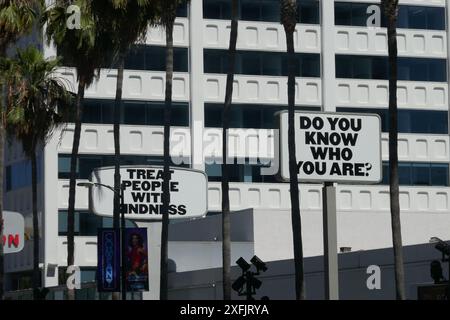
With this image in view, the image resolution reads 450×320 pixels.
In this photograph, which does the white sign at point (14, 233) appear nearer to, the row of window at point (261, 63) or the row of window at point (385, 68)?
the row of window at point (261, 63)

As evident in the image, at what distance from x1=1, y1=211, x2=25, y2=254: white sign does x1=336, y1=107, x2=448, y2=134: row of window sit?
68.2 feet

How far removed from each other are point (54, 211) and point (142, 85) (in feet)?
30.3

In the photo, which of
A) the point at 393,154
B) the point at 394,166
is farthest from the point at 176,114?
the point at 394,166

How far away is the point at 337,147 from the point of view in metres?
34.8

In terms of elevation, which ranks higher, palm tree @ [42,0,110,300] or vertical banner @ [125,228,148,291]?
palm tree @ [42,0,110,300]

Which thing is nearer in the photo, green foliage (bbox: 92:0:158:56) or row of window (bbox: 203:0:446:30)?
green foliage (bbox: 92:0:158:56)

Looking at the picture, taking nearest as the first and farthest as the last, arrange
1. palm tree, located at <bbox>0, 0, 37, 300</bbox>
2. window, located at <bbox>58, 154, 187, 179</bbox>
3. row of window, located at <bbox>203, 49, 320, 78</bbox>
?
palm tree, located at <bbox>0, 0, 37, 300</bbox>
window, located at <bbox>58, 154, 187, 179</bbox>
row of window, located at <bbox>203, 49, 320, 78</bbox>

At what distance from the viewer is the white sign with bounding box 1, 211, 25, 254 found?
233 ft

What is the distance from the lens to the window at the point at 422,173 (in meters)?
76.3

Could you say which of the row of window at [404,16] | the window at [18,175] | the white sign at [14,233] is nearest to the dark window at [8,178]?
the window at [18,175]

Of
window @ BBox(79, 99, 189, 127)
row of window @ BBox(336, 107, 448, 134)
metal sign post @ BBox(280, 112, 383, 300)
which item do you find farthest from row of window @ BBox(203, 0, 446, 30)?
metal sign post @ BBox(280, 112, 383, 300)

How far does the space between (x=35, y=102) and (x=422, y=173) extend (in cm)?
3109

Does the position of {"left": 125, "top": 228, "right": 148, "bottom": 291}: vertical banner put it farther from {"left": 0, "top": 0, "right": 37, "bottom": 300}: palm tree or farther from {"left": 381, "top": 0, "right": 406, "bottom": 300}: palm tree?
{"left": 381, "top": 0, "right": 406, "bottom": 300}: palm tree

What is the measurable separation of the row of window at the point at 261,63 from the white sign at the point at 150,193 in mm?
19828
